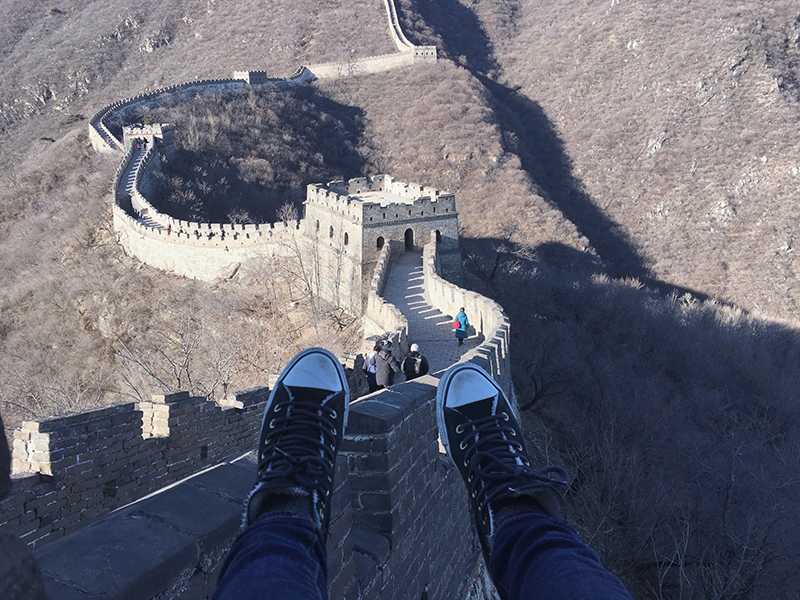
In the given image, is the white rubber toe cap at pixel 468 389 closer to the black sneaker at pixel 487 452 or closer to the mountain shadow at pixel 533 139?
the black sneaker at pixel 487 452

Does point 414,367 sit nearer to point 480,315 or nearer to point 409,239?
point 480,315

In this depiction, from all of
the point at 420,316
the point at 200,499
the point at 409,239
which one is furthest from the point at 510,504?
the point at 409,239

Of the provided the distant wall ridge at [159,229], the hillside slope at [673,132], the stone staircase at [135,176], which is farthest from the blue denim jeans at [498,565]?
the hillside slope at [673,132]

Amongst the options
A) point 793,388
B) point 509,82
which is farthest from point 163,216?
point 509,82

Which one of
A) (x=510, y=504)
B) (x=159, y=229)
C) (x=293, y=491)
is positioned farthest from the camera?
(x=159, y=229)

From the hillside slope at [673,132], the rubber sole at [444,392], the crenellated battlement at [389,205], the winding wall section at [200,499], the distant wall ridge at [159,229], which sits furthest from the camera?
the hillside slope at [673,132]

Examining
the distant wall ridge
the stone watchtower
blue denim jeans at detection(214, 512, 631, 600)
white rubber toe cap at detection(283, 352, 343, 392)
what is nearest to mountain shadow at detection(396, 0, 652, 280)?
the stone watchtower
